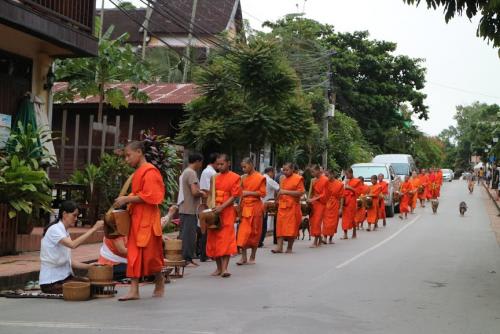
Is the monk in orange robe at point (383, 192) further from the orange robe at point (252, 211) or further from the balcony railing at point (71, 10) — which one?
the balcony railing at point (71, 10)

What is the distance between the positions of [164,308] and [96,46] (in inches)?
A: 320

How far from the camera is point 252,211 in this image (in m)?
12.0

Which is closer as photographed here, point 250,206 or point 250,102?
point 250,206

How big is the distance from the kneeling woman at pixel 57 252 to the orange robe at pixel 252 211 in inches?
155

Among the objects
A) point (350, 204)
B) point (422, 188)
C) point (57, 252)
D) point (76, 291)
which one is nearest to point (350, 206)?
point (350, 204)

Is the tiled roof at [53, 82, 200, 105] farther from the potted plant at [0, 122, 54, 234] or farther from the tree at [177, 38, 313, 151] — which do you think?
the potted plant at [0, 122, 54, 234]

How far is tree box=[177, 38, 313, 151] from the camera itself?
65.7 ft

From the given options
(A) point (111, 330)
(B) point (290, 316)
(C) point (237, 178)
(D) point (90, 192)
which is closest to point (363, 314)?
(B) point (290, 316)

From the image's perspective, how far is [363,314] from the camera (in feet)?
24.8

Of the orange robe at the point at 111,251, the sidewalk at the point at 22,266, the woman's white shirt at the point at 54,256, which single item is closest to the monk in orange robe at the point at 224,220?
the orange robe at the point at 111,251

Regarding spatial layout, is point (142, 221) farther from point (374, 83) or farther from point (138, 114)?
point (374, 83)

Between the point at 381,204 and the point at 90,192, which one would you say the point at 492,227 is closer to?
the point at 381,204

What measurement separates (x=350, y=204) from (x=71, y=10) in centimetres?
893

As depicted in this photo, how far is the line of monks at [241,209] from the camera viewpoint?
26.2 ft
